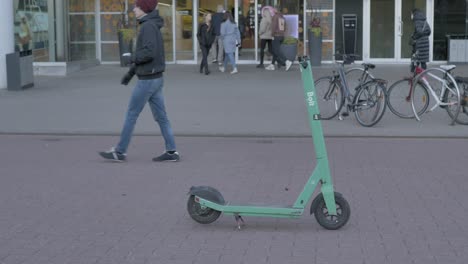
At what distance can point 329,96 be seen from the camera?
13.0 m

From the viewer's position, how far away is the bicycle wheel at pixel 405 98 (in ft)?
41.1

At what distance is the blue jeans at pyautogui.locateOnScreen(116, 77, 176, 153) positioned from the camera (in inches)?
363

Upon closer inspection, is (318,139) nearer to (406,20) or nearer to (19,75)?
(19,75)

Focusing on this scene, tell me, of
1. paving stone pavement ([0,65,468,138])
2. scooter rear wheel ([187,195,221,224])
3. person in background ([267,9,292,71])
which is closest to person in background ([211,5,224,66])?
person in background ([267,9,292,71])

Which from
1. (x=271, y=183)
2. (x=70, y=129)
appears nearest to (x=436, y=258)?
(x=271, y=183)

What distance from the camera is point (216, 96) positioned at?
15.9 metres

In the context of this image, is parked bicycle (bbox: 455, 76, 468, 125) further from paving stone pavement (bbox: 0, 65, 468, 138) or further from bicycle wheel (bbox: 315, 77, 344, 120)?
bicycle wheel (bbox: 315, 77, 344, 120)

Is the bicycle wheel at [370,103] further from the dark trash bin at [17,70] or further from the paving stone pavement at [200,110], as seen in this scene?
the dark trash bin at [17,70]

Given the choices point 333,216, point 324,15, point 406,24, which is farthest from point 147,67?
point 406,24

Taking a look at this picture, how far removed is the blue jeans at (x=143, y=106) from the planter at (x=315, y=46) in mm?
12642

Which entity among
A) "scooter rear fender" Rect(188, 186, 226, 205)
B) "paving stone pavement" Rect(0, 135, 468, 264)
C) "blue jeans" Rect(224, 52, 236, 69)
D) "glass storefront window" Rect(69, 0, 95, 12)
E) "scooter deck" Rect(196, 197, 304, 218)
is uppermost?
"glass storefront window" Rect(69, 0, 95, 12)

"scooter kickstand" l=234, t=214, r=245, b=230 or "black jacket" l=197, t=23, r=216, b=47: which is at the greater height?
"black jacket" l=197, t=23, r=216, b=47

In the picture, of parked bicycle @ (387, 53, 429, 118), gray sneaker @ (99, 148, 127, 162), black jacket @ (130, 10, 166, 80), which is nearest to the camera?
black jacket @ (130, 10, 166, 80)

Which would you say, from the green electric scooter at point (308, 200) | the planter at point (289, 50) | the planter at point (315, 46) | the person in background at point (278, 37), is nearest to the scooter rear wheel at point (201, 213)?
the green electric scooter at point (308, 200)
